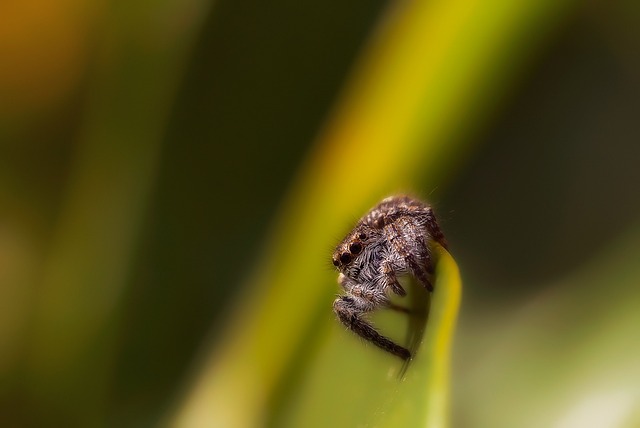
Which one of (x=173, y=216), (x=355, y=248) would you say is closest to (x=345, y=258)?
(x=355, y=248)

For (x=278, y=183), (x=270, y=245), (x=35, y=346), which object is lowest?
(x=35, y=346)

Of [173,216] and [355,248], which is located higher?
[355,248]

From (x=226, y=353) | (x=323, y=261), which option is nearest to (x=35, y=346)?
(x=226, y=353)

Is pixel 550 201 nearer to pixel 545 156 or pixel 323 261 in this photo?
pixel 545 156

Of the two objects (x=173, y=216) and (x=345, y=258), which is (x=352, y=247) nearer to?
(x=345, y=258)

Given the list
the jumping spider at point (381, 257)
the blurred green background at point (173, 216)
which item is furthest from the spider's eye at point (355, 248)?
the blurred green background at point (173, 216)

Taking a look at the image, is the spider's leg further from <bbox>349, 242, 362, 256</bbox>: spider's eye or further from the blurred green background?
the blurred green background
